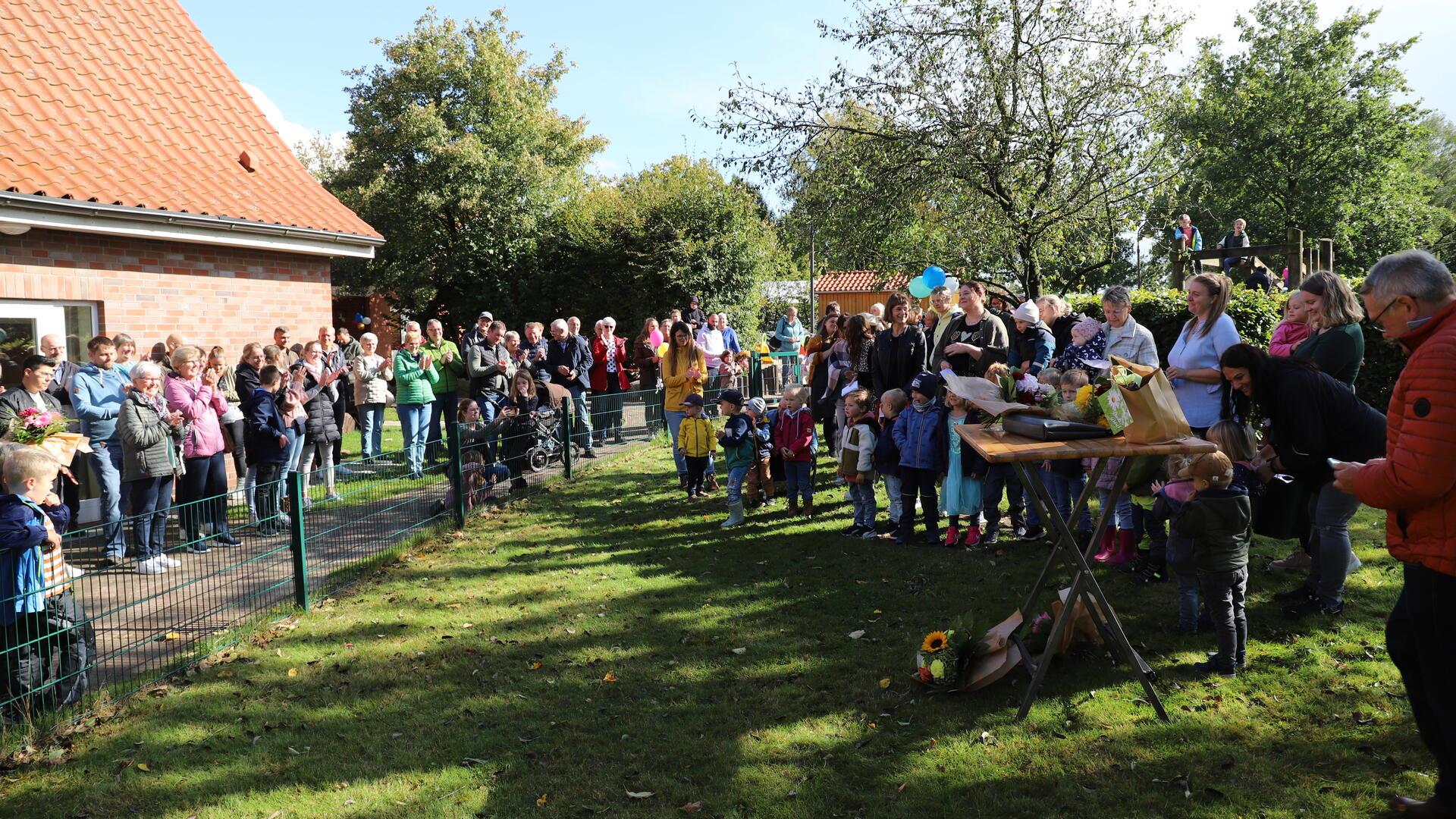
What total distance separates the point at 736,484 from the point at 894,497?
1734mm

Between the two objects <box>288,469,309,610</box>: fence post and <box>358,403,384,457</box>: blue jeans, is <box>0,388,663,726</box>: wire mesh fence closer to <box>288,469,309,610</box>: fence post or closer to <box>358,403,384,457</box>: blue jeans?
<box>288,469,309,610</box>: fence post

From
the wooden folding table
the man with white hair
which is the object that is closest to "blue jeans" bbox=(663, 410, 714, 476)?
the man with white hair

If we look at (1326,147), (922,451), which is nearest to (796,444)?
(922,451)

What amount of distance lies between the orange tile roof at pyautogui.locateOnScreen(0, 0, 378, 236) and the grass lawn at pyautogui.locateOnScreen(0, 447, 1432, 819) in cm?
603

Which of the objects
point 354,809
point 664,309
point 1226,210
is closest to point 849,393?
point 354,809

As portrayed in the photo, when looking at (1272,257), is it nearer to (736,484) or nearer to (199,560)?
(736,484)

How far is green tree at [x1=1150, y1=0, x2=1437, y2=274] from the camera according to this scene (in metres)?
36.8

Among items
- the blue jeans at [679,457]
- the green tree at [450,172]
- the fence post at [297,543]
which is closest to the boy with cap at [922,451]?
the blue jeans at [679,457]

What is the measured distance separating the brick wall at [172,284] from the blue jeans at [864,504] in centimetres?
797

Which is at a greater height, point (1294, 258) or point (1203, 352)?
point (1294, 258)

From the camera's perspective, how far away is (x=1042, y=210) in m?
10.5

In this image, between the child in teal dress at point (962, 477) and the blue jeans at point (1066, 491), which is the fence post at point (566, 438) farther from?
the blue jeans at point (1066, 491)

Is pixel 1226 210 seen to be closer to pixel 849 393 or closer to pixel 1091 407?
pixel 849 393

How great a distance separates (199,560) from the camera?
6582 millimetres
